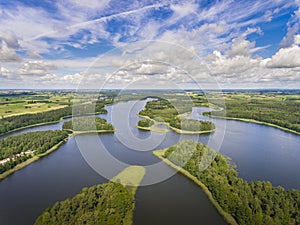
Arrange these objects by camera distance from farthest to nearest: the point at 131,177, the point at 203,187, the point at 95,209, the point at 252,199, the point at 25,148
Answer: the point at 25,148 → the point at 131,177 → the point at 203,187 → the point at 252,199 → the point at 95,209

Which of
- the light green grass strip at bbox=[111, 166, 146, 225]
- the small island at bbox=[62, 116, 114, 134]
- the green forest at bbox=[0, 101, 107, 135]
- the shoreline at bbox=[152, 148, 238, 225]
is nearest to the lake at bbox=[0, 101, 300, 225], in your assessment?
the shoreline at bbox=[152, 148, 238, 225]

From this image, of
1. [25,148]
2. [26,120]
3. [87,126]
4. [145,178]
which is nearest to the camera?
[145,178]

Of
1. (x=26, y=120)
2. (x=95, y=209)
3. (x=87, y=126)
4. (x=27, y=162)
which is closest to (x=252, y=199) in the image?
(x=95, y=209)

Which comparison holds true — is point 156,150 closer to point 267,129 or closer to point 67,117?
point 267,129

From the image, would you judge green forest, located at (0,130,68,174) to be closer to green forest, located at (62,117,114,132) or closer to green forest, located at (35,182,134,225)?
green forest, located at (62,117,114,132)

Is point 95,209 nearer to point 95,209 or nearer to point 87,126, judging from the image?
point 95,209

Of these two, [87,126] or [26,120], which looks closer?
[87,126]

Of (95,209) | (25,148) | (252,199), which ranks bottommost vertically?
(25,148)

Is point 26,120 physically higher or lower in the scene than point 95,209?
lower
